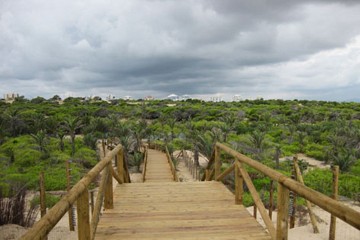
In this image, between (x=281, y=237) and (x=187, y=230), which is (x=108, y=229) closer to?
(x=187, y=230)

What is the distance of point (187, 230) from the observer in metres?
3.94

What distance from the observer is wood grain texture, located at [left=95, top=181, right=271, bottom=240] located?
383cm

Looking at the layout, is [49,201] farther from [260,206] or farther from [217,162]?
[260,206]

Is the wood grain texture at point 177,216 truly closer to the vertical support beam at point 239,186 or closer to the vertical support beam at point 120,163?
the vertical support beam at point 239,186

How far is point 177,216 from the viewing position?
4.48 m

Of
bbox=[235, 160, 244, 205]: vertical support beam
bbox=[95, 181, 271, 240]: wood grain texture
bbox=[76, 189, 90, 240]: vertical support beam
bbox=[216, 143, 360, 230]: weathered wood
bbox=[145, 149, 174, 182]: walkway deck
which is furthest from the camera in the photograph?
bbox=[145, 149, 174, 182]: walkway deck

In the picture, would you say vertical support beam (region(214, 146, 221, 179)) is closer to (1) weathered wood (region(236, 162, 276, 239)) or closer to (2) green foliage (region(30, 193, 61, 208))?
(1) weathered wood (region(236, 162, 276, 239))

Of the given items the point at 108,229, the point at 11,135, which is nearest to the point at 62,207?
the point at 108,229

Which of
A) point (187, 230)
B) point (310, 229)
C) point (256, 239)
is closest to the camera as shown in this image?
point (256, 239)

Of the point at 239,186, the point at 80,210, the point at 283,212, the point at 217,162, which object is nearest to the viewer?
the point at 80,210

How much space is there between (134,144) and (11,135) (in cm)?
1369

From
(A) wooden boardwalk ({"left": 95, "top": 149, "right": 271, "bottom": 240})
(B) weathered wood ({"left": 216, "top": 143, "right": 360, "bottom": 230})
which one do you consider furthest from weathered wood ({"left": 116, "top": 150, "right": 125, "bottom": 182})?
(B) weathered wood ({"left": 216, "top": 143, "right": 360, "bottom": 230})

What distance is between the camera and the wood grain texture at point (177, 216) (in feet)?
12.6

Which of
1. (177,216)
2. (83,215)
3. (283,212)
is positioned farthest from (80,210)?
(283,212)
